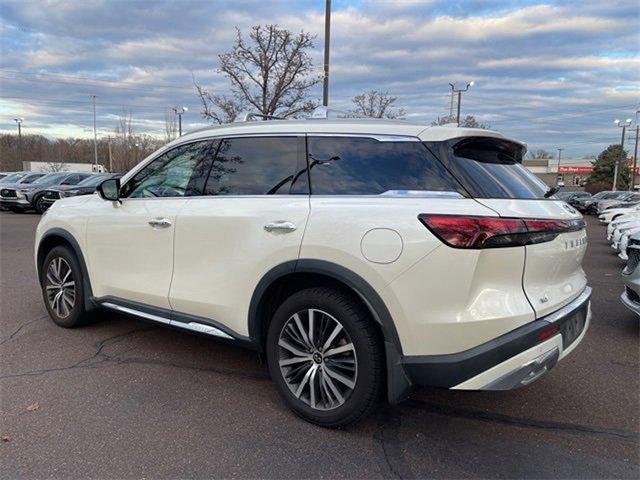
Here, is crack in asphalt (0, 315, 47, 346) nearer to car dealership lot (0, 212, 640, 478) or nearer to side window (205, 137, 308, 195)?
car dealership lot (0, 212, 640, 478)

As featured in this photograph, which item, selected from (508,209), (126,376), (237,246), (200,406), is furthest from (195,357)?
(508,209)

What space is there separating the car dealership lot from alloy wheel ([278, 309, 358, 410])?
0.74 feet

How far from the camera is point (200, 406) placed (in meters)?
3.45

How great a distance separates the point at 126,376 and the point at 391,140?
2649 millimetres

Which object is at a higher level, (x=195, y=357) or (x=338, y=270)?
(x=338, y=270)

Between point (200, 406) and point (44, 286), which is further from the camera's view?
point (44, 286)

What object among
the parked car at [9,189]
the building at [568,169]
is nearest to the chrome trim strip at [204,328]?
the parked car at [9,189]

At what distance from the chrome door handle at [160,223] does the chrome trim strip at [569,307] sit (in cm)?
264

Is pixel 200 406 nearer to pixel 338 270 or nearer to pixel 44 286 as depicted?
pixel 338 270

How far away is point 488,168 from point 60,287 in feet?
13.6

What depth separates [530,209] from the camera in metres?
2.83

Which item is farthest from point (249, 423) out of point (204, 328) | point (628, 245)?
point (628, 245)

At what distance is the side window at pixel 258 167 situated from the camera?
3.39 meters

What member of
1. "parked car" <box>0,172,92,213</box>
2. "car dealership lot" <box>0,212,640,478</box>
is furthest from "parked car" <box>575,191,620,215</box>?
"car dealership lot" <box>0,212,640,478</box>
